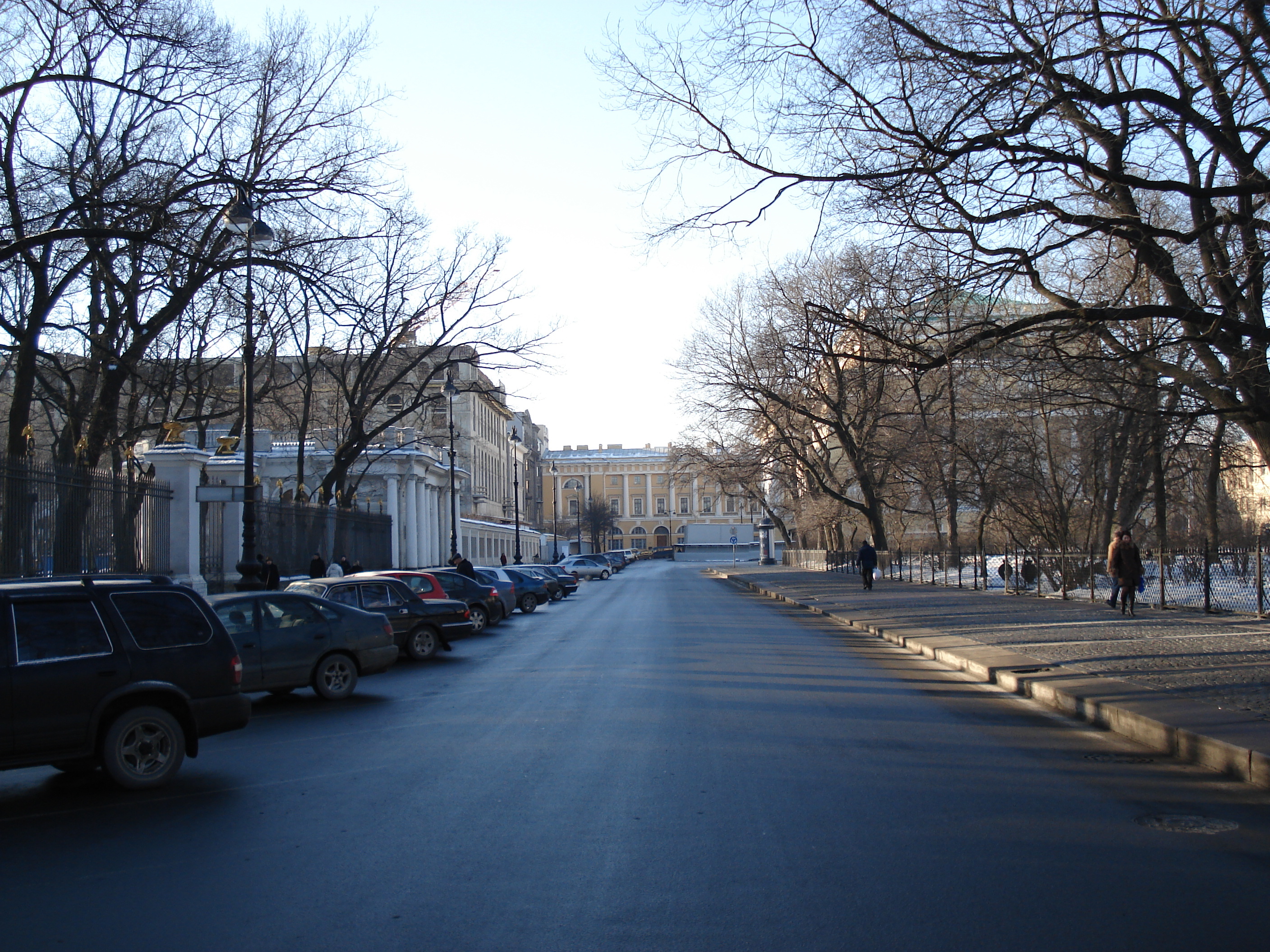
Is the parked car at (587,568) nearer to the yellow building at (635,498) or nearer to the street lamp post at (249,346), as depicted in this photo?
the street lamp post at (249,346)

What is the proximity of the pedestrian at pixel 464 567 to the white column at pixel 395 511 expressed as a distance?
12295mm

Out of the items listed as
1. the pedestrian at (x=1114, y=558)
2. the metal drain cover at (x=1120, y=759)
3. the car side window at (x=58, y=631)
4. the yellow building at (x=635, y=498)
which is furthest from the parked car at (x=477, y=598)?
the yellow building at (x=635, y=498)

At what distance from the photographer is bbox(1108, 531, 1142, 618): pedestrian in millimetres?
21188

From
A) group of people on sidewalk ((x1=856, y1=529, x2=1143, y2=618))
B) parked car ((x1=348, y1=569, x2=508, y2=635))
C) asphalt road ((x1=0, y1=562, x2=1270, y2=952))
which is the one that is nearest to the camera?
asphalt road ((x1=0, y1=562, x2=1270, y2=952))

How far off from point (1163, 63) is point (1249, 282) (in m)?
3.41

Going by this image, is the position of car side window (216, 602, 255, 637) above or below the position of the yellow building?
below

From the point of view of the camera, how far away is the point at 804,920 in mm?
4965

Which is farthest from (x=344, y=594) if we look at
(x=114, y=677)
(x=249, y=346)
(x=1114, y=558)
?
(x=1114, y=558)

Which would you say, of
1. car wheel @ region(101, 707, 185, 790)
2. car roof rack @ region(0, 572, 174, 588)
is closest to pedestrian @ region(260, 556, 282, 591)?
car roof rack @ region(0, 572, 174, 588)

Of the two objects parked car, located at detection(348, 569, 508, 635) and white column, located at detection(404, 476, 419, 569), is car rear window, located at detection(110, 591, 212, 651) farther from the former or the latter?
white column, located at detection(404, 476, 419, 569)

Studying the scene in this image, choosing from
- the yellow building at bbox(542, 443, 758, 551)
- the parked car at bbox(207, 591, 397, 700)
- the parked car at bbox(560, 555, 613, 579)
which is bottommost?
the parked car at bbox(560, 555, 613, 579)

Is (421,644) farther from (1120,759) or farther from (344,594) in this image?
(1120,759)

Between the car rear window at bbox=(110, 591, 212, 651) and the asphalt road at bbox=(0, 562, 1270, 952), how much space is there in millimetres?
1157

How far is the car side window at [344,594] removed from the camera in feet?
56.4
